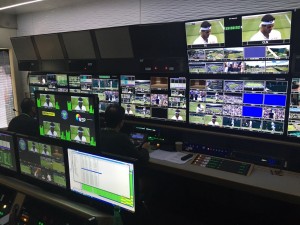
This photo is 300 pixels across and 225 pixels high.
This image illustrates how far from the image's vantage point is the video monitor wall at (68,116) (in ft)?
4.81

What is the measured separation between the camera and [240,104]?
2.60 metres

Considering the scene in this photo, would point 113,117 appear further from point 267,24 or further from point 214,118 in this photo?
point 267,24

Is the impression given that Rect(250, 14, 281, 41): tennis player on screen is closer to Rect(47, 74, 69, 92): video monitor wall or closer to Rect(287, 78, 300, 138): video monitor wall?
Rect(287, 78, 300, 138): video monitor wall

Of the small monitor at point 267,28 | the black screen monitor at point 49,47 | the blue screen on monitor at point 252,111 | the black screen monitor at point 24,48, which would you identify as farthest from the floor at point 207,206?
the black screen monitor at point 24,48

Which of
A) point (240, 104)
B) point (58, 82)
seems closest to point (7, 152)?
point (240, 104)

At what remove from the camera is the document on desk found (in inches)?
107

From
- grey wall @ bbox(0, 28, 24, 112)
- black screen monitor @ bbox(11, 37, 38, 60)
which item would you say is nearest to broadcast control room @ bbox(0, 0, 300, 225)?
black screen monitor @ bbox(11, 37, 38, 60)

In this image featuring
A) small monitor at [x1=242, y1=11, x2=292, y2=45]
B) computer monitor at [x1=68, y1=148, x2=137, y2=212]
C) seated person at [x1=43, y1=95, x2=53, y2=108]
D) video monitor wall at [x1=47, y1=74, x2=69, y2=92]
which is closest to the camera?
computer monitor at [x1=68, y1=148, x2=137, y2=212]

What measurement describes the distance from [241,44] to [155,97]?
1131 mm

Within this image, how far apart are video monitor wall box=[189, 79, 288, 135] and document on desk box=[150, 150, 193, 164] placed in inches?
15.0

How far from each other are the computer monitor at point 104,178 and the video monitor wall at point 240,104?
163 centimetres

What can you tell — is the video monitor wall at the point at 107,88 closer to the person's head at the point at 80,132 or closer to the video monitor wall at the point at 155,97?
the video monitor wall at the point at 155,97

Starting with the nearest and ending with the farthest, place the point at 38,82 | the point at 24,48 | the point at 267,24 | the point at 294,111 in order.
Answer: the point at 267,24 → the point at 294,111 → the point at 24,48 → the point at 38,82

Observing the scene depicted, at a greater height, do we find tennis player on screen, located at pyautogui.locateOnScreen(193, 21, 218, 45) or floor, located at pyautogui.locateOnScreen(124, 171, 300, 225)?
tennis player on screen, located at pyautogui.locateOnScreen(193, 21, 218, 45)
